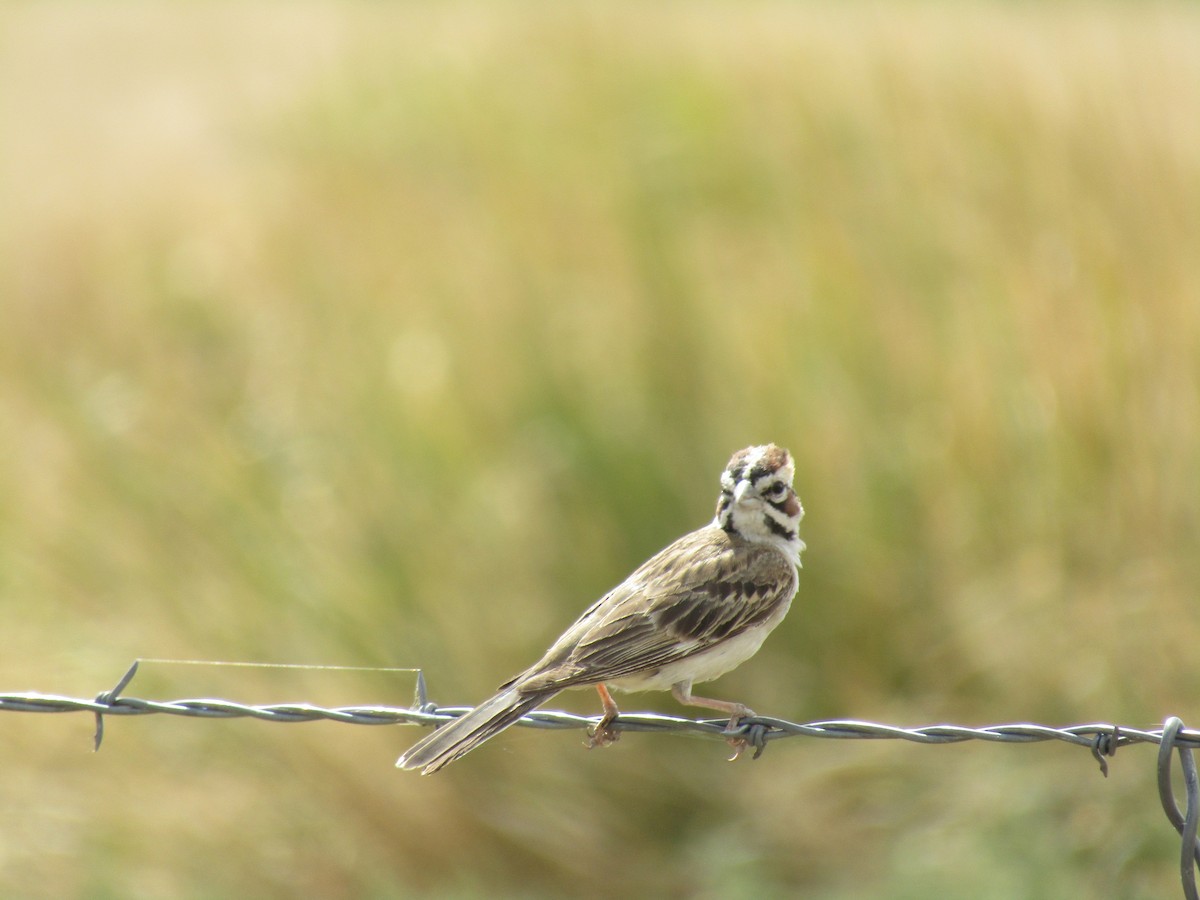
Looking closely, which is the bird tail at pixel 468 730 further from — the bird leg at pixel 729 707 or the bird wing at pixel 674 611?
the bird leg at pixel 729 707

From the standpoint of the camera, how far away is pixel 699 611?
5383 millimetres

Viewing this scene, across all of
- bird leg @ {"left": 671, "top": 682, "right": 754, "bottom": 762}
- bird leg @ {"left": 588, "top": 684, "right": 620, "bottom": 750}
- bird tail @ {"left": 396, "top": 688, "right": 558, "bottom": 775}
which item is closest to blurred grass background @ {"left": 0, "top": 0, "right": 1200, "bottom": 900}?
bird leg @ {"left": 671, "top": 682, "right": 754, "bottom": 762}

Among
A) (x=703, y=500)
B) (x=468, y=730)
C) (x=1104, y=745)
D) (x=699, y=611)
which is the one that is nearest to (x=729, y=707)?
(x=699, y=611)

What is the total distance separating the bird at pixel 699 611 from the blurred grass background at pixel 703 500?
263cm

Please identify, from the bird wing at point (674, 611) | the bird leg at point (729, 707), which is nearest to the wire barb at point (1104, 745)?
the bird leg at point (729, 707)

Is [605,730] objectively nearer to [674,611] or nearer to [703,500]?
[674,611]

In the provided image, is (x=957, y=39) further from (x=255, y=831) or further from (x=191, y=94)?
(x=191, y=94)

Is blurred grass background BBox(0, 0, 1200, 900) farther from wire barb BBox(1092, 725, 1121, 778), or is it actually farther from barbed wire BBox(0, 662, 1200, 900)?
wire barb BBox(1092, 725, 1121, 778)

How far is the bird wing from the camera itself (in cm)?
520

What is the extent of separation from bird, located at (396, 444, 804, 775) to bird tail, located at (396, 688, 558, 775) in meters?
0.02

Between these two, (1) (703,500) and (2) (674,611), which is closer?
(2) (674,611)

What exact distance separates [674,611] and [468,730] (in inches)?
39.8

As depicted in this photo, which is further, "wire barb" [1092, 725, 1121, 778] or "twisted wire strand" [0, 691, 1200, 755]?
"twisted wire strand" [0, 691, 1200, 755]

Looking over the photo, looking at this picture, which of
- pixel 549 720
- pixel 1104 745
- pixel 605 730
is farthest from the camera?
pixel 605 730
